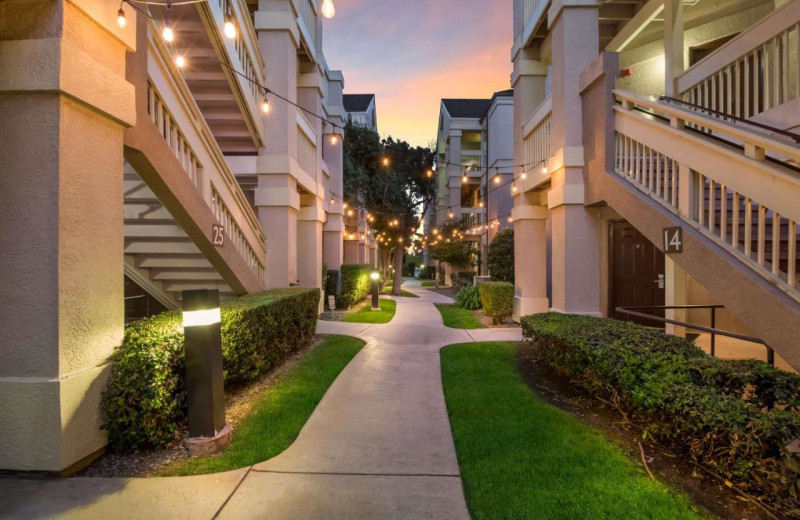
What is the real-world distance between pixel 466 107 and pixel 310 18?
22.6 metres

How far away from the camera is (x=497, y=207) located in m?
21.1

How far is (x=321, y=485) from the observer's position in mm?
3100

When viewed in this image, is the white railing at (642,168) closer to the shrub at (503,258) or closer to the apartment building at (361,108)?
the shrub at (503,258)

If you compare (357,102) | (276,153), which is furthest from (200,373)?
(357,102)

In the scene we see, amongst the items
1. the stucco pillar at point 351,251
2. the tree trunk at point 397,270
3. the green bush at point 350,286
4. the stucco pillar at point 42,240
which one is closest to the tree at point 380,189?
the tree trunk at point 397,270

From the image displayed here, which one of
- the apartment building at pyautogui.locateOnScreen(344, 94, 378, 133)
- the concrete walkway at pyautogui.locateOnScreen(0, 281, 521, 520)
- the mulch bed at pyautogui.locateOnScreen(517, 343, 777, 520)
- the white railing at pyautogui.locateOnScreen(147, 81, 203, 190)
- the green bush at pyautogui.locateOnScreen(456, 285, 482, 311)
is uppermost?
the apartment building at pyautogui.locateOnScreen(344, 94, 378, 133)

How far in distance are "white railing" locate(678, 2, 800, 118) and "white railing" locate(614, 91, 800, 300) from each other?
51.9 inches

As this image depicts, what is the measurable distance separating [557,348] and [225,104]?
24.5ft

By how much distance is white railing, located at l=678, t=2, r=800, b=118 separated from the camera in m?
5.13

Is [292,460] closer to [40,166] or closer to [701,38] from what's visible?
[40,166]

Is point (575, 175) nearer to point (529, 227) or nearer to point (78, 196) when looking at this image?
point (529, 227)

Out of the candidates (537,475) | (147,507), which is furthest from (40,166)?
(537,475)

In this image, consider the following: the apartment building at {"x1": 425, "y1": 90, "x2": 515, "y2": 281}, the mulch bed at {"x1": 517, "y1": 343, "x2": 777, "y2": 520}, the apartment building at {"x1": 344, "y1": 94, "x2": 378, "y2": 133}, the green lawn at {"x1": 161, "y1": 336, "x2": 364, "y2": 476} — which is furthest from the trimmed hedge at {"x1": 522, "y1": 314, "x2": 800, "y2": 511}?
the apartment building at {"x1": 344, "y1": 94, "x2": 378, "y2": 133}

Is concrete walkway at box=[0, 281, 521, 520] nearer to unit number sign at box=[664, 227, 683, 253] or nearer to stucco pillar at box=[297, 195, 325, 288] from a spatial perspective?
unit number sign at box=[664, 227, 683, 253]
